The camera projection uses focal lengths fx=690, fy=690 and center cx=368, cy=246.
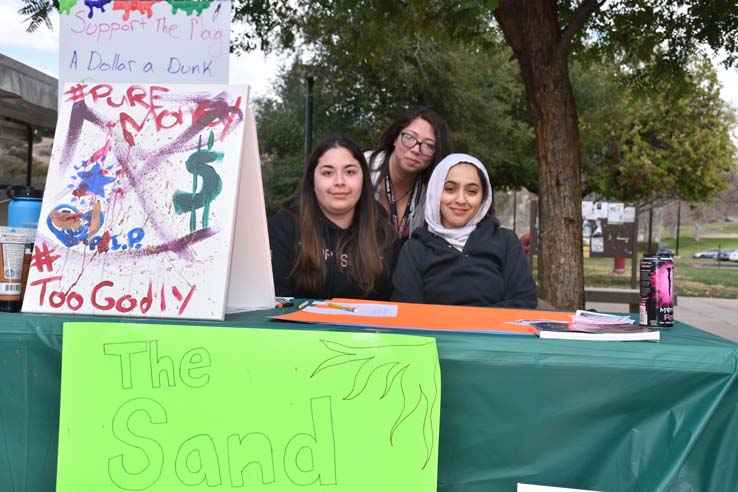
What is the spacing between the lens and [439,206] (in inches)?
110

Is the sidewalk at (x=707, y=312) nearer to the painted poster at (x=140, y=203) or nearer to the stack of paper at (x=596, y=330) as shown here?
the stack of paper at (x=596, y=330)

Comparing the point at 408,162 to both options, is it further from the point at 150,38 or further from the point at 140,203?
the point at 140,203

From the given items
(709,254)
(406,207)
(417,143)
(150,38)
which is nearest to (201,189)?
(150,38)

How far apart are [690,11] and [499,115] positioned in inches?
373

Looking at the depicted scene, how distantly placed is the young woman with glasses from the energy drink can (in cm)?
161

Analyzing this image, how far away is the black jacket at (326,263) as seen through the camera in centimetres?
283

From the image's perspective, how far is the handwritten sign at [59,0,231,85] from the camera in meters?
2.44

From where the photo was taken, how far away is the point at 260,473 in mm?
1664

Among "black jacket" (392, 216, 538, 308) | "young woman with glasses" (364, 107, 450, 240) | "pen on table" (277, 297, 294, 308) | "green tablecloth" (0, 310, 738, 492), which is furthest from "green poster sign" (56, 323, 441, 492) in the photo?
"young woman with glasses" (364, 107, 450, 240)

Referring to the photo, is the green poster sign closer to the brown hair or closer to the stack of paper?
the stack of paper

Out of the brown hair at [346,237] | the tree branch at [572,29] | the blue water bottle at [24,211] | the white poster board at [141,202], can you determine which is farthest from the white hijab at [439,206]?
the tree branch at [572,29]

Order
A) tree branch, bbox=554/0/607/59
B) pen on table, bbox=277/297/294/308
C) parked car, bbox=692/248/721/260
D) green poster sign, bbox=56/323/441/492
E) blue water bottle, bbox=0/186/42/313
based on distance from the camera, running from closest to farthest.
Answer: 1. green poster sign, bbox=56/323/441/492
2. blue water bottle, bbox=0/186/42/313
3. pen on table, bbox=277/297/294/308
4. tree branch, bbox=554/0/607/59
5. parked car, bbox=692/248/721/260

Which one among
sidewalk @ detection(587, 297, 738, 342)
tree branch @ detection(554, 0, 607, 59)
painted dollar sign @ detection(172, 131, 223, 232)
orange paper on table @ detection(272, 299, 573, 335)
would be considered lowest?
sidewalk @ detection(587, 297, 738, 342)

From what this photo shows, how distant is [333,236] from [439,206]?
468 mm
